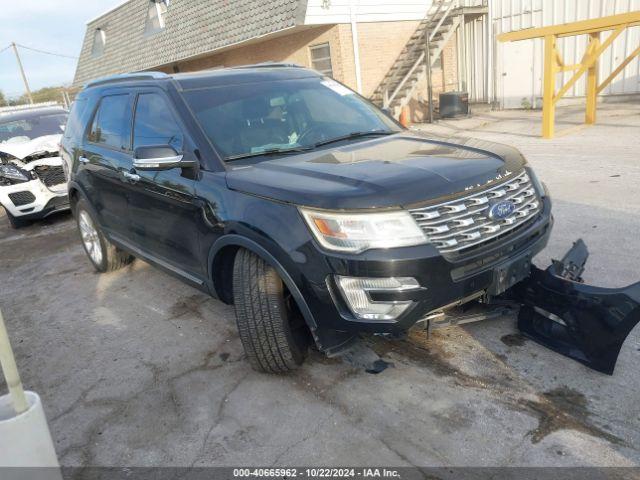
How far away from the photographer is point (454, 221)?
2.67 meters

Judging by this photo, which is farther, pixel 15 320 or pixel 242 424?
pixel 15 320

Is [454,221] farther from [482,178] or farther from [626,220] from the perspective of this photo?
[626,220]

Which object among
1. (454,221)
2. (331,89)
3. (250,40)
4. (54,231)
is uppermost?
(250,40)

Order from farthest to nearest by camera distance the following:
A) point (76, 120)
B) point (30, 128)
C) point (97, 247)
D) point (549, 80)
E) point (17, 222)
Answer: point (549, 80), point (30, 128), point (17, 222), point (97, 247), point (76, 120)

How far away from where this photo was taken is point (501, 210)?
2.85 m

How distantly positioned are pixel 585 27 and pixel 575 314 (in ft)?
28.0

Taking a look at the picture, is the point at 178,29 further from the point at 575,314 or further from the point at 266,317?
the point at 575,314

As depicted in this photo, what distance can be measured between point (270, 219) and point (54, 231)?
21.7 feet

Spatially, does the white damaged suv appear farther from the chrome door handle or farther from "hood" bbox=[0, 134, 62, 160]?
the chrome door handle

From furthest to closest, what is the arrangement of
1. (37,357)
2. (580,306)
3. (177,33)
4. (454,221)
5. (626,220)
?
(177,33), (626,220), (37,357), (580,306), (454,221)

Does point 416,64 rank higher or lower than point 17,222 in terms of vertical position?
higher

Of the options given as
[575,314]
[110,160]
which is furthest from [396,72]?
[575,314]

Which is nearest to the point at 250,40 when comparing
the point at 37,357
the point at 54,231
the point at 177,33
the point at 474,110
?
→ the point at 177,33

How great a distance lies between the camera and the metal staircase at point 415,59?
14.8m
